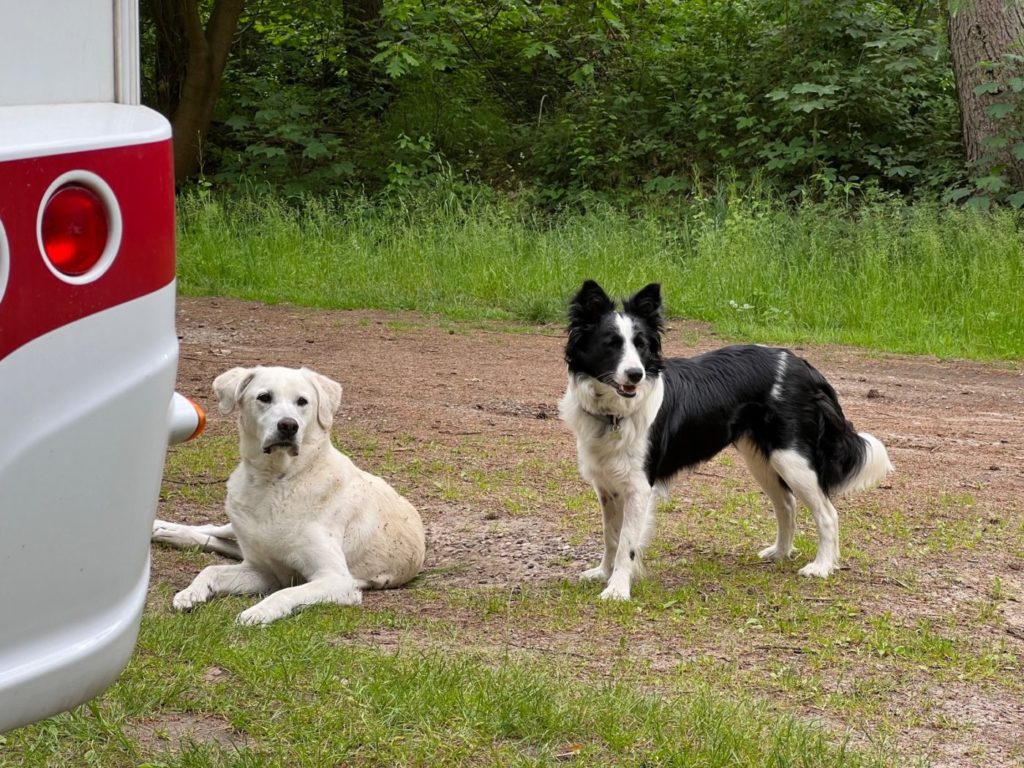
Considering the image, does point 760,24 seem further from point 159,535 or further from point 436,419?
point 159,535

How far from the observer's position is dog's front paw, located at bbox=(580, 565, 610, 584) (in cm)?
599

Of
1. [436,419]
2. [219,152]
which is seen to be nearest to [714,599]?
[436,419]

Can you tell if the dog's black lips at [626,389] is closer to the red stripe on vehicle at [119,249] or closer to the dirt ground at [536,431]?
the dirt ground at [536,431]

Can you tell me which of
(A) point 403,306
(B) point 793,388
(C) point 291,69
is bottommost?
(A) point 403,306

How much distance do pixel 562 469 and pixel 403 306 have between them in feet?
20.8

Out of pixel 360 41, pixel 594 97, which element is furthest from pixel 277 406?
pixel 360 41

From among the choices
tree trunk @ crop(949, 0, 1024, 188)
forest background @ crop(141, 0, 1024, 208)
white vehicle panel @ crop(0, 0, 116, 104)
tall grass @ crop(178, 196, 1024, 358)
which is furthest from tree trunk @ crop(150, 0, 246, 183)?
white vehicle panel @ crop(0, 0, 116, 104)

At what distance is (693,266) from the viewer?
48.4 feet

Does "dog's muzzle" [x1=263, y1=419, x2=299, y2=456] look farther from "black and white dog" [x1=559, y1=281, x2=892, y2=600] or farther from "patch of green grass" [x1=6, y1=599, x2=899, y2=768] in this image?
"black and white dog" [x1=559, y1=281, x2=892, y2=600]

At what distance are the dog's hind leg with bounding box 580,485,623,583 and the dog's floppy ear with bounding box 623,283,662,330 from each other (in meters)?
0.85

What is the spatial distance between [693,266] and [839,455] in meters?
8.51

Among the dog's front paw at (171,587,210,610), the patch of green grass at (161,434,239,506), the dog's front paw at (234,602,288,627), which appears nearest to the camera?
the dog's front paw at (234,602,288,627)

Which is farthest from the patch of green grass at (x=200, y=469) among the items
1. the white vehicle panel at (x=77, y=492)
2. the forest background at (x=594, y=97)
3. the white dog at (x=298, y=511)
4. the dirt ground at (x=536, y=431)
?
the forest background at (x=594, y=97)

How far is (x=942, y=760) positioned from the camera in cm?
374
